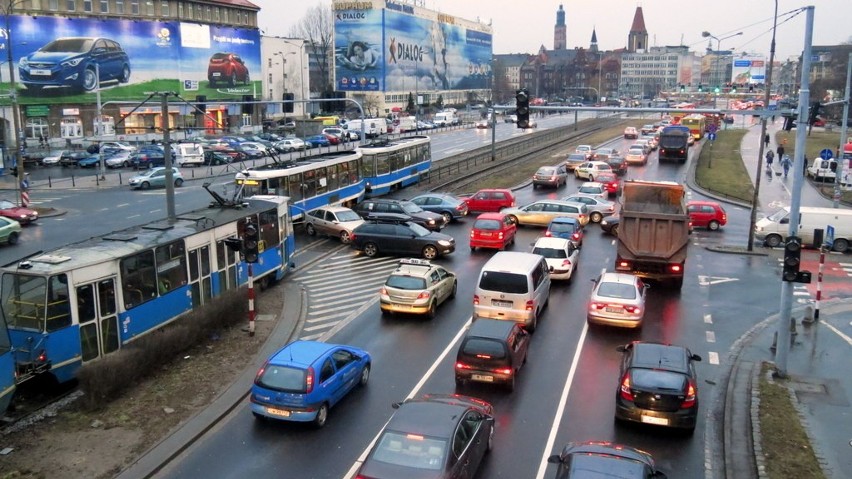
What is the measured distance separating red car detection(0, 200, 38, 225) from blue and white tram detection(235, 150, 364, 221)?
12.3 metres

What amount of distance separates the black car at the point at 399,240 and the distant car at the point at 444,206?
736 centimetres

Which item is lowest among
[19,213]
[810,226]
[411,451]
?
[810,226]

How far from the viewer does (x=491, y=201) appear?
132ft

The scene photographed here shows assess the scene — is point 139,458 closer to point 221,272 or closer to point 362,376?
point 362,376

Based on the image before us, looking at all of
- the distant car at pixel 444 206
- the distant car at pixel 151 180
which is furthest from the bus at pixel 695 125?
the distant car at pixel 151 180

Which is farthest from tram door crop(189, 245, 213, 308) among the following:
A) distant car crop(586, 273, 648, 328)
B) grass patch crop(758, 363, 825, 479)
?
grass patch crop(758, 363, 825, 479)

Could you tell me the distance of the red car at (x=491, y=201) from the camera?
39906 millimetres

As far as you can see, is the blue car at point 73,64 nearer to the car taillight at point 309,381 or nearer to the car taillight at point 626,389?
the car taillight at point 309,381

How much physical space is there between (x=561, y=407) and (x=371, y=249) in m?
15.9

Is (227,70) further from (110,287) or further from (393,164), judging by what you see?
(110,287)

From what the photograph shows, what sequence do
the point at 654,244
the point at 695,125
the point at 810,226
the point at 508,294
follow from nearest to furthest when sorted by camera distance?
the point at 508,294, the point at 654,244, the point at 810,226, the point at 695,125

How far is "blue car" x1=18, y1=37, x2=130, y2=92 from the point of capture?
76.8m

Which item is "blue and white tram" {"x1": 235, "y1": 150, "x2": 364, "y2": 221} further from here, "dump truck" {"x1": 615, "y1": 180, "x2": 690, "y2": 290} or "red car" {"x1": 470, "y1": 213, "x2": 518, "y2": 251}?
"dump truck" {"x1": 615, "y1": 180, "x2": 690, "y2": 290}

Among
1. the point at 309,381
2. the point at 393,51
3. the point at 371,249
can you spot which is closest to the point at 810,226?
the point at 371,249
